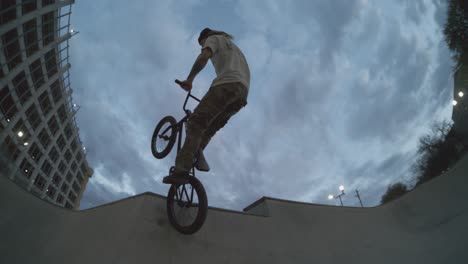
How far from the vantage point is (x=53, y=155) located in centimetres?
1834

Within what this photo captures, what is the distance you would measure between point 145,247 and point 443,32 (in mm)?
19956

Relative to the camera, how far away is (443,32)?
43.1ft

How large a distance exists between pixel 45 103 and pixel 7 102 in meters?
2.82

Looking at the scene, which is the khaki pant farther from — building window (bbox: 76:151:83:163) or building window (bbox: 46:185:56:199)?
building window (bbox: 76:151:83:163)

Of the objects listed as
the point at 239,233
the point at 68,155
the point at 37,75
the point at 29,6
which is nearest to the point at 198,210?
the point at 239,233

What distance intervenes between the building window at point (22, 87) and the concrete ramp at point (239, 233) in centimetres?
1616

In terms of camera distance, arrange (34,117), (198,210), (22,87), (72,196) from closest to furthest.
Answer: (198,210) < (34,117) < (22,87) < (72,196)

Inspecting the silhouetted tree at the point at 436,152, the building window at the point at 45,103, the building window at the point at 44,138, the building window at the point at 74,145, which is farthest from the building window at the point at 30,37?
the silhouetted tree at the point at 436,152

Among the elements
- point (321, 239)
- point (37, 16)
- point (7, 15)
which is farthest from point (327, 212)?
point (37, 16)

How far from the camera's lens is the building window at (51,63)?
15.7 meters

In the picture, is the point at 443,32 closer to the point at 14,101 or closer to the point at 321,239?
the point at 321,239

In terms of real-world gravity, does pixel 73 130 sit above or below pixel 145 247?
above

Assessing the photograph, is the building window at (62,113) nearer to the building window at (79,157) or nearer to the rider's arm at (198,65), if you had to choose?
the building window at (79,157)

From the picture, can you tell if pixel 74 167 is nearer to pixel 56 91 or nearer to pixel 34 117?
pixel 56 91
